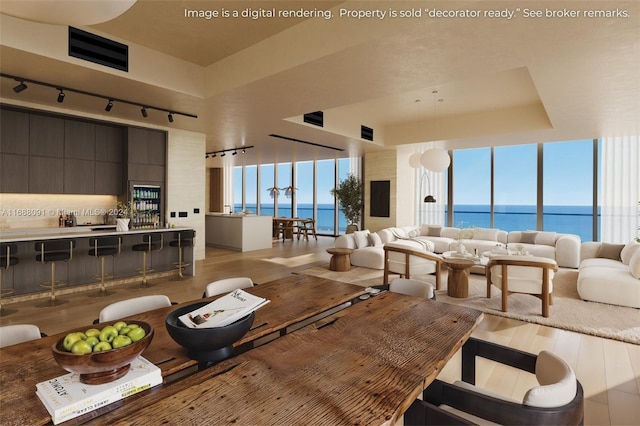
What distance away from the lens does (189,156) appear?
724cm

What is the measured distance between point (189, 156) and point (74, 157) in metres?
2.02

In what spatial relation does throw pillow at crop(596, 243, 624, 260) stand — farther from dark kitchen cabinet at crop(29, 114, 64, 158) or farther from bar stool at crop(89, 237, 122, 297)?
dark kitchen cabinet at crop(29, 114, 64, 158)

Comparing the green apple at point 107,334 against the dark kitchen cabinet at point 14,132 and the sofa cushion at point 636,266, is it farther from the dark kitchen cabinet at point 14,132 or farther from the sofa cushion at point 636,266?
the sofa cushion at point 636,266

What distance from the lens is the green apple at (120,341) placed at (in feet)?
3.64

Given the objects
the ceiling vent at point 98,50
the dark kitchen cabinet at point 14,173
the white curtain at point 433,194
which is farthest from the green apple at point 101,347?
the white curtain at point 433,194

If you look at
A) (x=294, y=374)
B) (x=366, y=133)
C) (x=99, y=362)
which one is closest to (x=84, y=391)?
(x=99, y=362)

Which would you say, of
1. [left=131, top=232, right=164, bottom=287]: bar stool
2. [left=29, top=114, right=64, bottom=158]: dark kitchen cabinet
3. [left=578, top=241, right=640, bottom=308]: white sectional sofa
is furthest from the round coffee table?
[left=29, top=114, right=64, bottom=158]: dark kitchen cabinet

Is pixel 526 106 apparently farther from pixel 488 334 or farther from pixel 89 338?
pixel 89 338

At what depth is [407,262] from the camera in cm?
532

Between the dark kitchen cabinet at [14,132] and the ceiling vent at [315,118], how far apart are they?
444 cm

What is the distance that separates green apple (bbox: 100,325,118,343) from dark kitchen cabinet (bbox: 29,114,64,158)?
5.71 meters

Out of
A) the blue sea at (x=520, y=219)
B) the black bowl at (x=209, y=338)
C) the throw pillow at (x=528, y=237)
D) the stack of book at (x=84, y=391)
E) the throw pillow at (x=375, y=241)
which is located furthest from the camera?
the blue sea at (x=520, y=219)

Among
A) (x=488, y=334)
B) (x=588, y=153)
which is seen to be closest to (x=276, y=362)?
(x=488, y=334)

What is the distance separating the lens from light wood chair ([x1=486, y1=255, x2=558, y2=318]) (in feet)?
13.4
